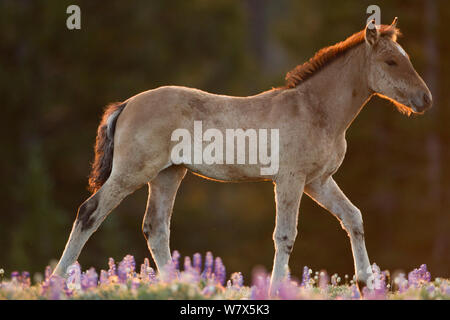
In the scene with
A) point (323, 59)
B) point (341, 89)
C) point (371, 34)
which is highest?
point (371, 34)

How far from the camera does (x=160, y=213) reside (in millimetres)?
8414

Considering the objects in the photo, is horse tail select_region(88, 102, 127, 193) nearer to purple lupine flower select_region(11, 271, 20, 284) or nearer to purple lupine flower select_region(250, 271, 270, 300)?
purple lupine flower select_region(11, 271, 20, 284)

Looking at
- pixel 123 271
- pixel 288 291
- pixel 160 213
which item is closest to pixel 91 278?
pixel 123 271

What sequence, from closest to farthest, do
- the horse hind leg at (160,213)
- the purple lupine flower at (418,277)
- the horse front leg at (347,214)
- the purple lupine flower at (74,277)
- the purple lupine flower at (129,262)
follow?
the purple lupine flower at (74,277), the purple lupine flower at (129,262), the purple lupine flower at (418,277), the horse front leg at (347,214), the horse hind leg at (160,213)

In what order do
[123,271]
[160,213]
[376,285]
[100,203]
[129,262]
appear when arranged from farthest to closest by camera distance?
1. [160,213]
2. [100,203]
3. [376,285]
4. [129,262]
5. [123,271]

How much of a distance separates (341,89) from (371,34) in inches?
25.4

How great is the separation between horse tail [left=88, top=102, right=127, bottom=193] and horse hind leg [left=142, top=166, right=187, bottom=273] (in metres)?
0.53

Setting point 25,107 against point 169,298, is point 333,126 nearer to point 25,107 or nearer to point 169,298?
point 169,298

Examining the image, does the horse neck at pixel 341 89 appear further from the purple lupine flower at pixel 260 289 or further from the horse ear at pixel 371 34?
the purple lupine flower at pixel 260 289

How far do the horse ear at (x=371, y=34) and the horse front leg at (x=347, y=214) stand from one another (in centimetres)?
152

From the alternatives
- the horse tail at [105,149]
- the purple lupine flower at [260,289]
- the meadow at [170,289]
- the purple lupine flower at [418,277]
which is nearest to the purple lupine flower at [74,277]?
the meadow at [170,289]

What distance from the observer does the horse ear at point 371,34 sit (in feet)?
25.8

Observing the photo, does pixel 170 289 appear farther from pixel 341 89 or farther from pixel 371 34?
pixel 371 34

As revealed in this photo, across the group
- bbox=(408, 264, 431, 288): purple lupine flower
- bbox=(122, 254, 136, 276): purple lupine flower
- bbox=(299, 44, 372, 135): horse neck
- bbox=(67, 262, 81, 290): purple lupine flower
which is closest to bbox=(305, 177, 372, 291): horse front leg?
bbox=(408, 264, 431, 288): purple lupine flower
